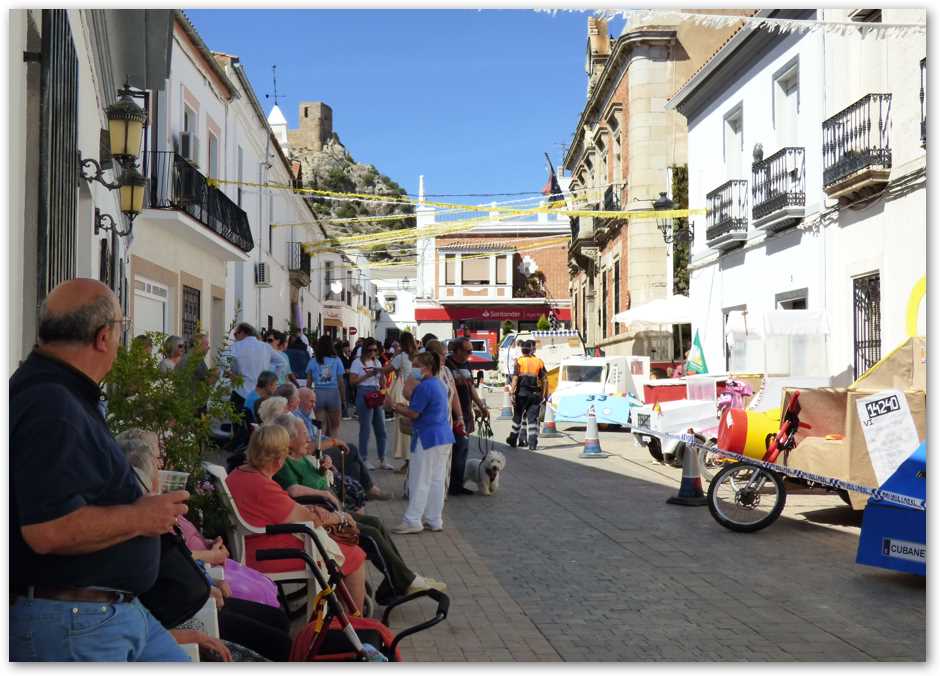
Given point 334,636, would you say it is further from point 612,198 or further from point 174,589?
point 612,198

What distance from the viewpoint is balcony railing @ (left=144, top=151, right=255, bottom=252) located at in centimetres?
1650

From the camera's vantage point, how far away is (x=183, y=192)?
17250 millimetres

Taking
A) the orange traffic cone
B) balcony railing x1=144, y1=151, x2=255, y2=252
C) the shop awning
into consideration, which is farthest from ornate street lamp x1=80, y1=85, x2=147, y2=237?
the shop awning

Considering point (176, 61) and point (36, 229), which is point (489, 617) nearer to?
point (36, 229)

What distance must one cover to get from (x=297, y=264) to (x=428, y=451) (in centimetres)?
2879

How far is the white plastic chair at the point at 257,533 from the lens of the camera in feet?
17.2

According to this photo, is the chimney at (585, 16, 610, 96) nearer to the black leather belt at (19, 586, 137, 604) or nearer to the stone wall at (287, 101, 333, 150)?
the black leather belt at (19, 586, 137, 604)

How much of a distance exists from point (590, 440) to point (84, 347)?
42.5ft

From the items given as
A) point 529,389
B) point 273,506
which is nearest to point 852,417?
point 273,506

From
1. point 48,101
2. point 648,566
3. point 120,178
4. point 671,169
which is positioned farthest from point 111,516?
point 671,169

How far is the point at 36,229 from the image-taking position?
5941mm

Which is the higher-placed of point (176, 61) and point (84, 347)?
point (176, 61)

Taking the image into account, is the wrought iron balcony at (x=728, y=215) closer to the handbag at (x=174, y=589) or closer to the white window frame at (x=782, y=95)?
the white window frame at (x=782, y=95)

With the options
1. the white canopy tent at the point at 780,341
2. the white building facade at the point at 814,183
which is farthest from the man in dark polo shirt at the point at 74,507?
the white canopy tent at the point at 780,341
